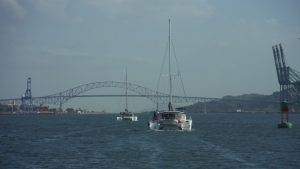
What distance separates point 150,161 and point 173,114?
3040cm

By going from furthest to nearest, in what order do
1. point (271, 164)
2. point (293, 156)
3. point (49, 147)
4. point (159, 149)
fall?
point (49, 147) < point (159, 149) < point (293, 156) < point (271, 164)

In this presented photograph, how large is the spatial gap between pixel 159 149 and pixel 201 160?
8.00 metres

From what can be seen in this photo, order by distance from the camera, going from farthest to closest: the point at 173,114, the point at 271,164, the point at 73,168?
1. the point at 173,114
2. the point at 271,164
3. the point at 73,168

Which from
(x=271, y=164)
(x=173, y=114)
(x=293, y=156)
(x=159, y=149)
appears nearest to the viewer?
(x=271, y=164)

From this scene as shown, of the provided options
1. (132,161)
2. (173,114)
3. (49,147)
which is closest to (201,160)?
(132,161)

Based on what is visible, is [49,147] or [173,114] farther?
[173,114]

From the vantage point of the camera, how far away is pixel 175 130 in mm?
69500

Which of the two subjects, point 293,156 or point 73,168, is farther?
point 293,156

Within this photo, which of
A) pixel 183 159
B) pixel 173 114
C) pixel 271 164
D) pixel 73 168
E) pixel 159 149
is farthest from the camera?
pixel 173 114

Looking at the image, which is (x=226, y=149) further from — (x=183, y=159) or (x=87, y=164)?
(x=87, y=164)

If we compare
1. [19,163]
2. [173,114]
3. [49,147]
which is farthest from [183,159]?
[173,114]

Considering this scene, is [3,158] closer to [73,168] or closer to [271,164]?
[73,168]

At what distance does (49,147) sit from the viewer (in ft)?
160

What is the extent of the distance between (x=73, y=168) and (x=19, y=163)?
4748 mm
